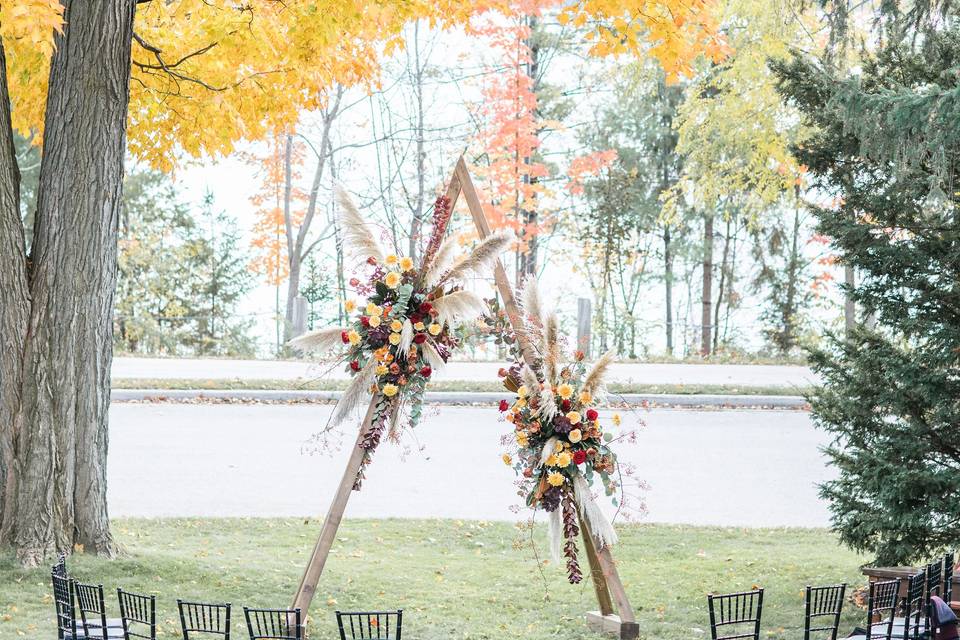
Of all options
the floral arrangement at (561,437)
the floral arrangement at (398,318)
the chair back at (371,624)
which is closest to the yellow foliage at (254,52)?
the floral arrangement at (398,318)

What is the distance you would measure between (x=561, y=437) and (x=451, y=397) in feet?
30.7

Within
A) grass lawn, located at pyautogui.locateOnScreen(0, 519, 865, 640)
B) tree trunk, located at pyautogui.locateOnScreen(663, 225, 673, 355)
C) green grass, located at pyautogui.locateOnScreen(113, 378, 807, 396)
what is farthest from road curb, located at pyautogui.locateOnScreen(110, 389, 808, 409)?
tree trunk, located at pyautogui.locateOnScreen(663, 225, 673, 355)

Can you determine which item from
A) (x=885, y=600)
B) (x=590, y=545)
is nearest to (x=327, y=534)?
(x=590, y=545)

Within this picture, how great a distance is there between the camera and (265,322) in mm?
27156

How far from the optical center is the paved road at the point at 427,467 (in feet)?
35.6

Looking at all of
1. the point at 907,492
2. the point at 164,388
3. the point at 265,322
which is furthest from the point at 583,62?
the point at 907,492

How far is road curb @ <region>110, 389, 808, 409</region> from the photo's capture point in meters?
15.8

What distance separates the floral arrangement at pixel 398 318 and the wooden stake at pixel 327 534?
50mm

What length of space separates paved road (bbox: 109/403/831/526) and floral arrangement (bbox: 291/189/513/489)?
12.7ft

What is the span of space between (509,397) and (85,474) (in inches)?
346

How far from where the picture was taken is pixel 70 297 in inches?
311

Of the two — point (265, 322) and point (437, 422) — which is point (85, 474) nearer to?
point (437, 422)

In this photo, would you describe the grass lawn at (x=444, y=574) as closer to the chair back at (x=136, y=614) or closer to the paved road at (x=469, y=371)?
the chair back at (x=136, y=614)

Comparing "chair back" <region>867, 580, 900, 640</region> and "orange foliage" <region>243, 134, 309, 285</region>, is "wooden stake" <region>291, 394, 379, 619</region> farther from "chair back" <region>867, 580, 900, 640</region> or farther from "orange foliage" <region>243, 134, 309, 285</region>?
"orange foliage" <region>243, 134, 309, 285</region>
